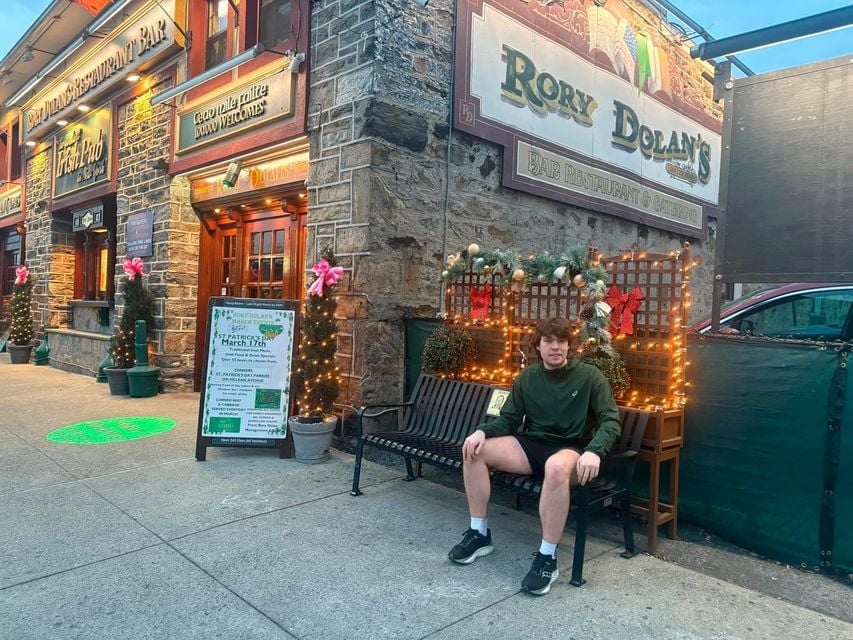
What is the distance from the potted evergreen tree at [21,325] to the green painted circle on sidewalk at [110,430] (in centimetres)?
767

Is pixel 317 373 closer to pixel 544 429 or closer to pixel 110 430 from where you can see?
pixel 110 430

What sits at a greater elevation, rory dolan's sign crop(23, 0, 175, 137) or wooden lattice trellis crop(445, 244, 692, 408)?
rory dolan's sign crop(23, 0, 175, 137)

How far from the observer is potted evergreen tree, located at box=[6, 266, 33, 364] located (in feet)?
41.8

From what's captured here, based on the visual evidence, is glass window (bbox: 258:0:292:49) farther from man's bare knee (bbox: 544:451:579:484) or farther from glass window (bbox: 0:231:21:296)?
glass window (bbox: 0:231:21:296)

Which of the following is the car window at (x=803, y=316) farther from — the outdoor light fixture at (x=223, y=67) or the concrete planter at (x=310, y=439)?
the outdoor light fixture at (x=223, y=67)

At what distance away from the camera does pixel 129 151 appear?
9586mm

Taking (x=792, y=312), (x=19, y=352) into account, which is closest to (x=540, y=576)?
(x=792, y=312)

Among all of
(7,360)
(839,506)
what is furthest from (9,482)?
(7,360)

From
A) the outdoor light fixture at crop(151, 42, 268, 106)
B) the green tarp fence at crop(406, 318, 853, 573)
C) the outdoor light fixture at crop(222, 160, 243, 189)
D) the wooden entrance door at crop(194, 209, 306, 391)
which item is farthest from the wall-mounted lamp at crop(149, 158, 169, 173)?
the green tarp fence at crop(406, 318, 853, 573)

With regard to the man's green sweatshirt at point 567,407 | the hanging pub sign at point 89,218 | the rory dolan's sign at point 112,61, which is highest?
the rory dolan's sign at point 112,61

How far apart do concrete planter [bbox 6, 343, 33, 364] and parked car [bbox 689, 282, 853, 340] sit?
42.9ft

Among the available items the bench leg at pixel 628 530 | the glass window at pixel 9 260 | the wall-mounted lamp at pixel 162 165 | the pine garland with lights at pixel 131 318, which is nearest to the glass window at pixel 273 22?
the wall-mounted lamp at pixel 162 165

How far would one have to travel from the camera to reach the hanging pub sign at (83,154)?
10.2 metres

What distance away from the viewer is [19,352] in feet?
41.8
